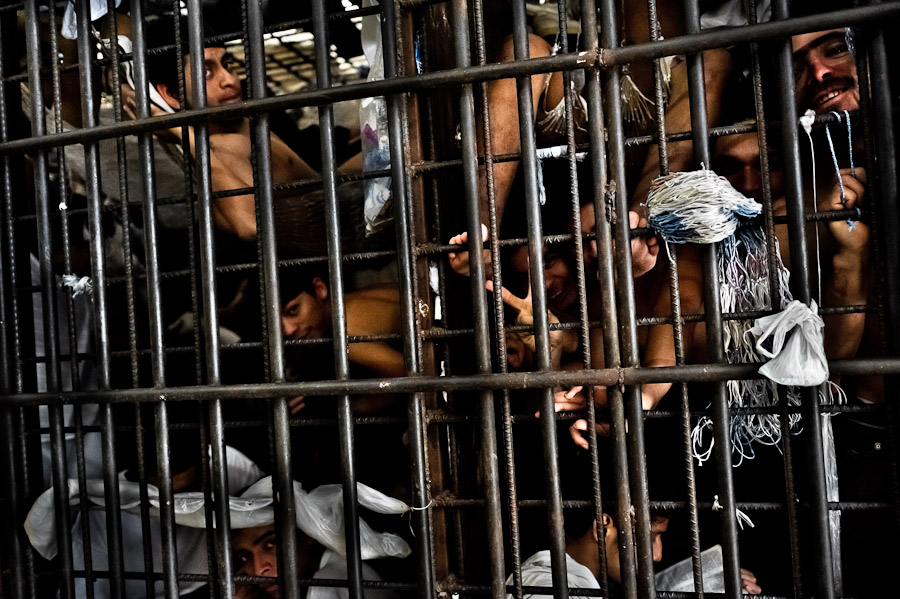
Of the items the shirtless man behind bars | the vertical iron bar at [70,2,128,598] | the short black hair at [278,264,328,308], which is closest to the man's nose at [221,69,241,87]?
the shirtless man behind bars

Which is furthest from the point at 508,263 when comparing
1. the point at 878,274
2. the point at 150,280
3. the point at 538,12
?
the point at 150,280

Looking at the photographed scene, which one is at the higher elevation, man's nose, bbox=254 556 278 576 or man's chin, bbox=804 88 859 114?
man's chin, bbox=804 88 859 114

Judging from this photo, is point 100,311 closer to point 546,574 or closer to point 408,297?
point 408,297

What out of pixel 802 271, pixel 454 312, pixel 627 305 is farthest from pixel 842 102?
pixel 454 312

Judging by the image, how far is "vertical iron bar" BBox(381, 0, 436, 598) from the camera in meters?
1.57

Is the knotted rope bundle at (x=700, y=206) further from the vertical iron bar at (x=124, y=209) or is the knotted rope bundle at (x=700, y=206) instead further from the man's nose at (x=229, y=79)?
the man's nose at (x=229, y=79)

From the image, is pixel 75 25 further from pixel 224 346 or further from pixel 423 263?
pixel 423 263

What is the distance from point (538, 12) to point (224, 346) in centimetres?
141

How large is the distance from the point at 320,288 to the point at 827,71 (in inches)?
64.2

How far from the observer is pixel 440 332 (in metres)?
1.65

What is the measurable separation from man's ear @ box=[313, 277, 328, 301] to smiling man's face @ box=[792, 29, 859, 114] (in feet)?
5.05

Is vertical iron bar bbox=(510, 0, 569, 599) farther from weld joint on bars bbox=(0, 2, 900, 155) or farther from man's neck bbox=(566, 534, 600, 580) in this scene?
man's neck bbox=(566, 534, 600, 580)

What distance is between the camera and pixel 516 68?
4.82 ft

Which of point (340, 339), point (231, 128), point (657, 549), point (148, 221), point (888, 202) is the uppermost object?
point (231, 128)
